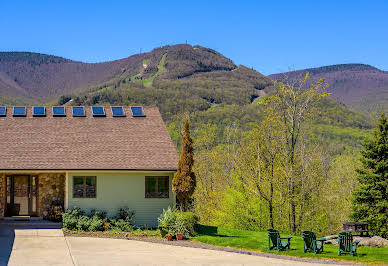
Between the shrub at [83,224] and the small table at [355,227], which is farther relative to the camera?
the shrub at [83,224]

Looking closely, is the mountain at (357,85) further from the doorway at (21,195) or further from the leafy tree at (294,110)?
the doorway at (21,195)

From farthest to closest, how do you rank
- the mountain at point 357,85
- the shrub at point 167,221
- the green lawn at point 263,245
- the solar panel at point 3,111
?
the mountain at point 357,85
the solar panel at point 3,111
the shrub at point 167,221
the green lawn at point 263,245

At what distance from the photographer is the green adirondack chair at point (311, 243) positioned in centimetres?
1669

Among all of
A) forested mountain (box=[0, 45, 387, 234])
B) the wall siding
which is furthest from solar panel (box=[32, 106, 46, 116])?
forested mountain (box=[0, 45, 387, 234])

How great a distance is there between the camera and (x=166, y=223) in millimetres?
20328

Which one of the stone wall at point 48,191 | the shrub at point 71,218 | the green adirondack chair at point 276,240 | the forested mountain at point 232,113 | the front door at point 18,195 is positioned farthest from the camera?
the forested mountain at point 232,113

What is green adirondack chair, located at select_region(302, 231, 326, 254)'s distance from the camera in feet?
54.7

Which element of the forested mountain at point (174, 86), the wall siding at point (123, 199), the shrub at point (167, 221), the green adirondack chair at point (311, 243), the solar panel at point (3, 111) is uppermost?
the forested mountain at point (174, 86)

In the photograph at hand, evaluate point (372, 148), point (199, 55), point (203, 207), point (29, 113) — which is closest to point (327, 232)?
point (372, 148)

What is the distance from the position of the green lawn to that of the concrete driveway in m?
1.28

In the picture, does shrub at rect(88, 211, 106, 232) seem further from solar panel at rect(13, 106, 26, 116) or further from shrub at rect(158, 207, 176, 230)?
solar panel at rect(13, 106, 26, 116)

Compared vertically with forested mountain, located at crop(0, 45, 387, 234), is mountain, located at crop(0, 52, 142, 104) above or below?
above

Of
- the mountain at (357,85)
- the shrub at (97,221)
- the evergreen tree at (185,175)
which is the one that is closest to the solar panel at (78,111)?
the shrub at (97,221)

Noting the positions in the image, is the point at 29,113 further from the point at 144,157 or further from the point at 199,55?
the point at 199,55
